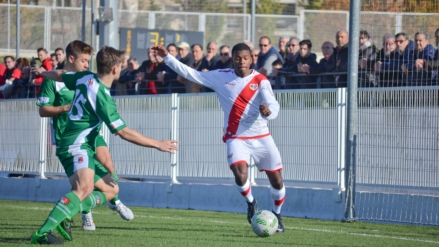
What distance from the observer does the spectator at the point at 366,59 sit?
1245cm

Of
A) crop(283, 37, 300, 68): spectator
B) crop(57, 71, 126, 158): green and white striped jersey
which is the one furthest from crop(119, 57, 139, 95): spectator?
crop(57, 71, 126, 158): green and white striped jersey

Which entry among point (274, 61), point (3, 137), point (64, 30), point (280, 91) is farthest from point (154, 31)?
point (280, 91)

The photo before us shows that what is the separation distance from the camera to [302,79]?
48.3 ft

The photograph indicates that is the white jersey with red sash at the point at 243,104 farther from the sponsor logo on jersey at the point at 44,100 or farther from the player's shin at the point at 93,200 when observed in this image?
the player's shin at the point at 93,200

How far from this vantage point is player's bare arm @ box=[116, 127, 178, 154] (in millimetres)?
8031

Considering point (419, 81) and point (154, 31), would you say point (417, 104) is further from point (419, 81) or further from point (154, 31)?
point (154, 31)

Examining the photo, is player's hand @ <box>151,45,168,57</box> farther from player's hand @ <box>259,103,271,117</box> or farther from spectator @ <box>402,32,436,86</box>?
spectator @ <box>402,32,436,86</box>

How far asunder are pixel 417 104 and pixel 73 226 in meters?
4.96

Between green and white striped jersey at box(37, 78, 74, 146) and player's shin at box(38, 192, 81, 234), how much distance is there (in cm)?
219

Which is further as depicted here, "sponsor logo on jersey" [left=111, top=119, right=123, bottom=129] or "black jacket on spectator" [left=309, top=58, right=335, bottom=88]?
"black jacket on spectator" [left=309, top=58, right=335, bottom=88]

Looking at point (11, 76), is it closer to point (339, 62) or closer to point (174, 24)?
point (339, 62)

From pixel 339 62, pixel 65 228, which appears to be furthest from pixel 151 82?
pixel 65 228

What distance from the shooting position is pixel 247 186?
10820mm

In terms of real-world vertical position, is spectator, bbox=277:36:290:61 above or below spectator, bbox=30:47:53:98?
above
